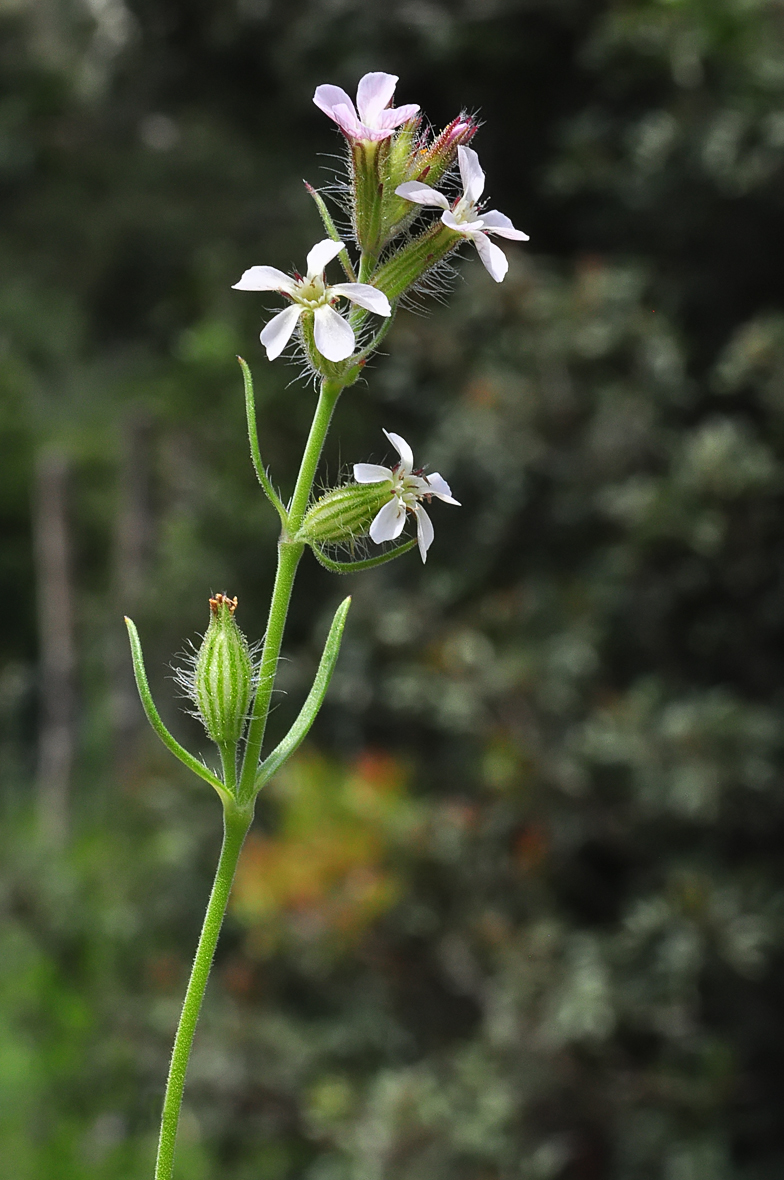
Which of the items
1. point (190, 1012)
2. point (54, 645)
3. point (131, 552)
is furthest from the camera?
point (54, 645)

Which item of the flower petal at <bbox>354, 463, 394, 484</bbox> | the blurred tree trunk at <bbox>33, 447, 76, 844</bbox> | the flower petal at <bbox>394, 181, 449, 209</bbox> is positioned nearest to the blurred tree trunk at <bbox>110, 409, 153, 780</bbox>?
the blurred tree trunk at <bbox>33, 447, 76, 844</bbox>

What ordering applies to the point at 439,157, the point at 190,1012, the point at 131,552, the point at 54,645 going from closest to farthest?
the point at 190,1012 → the point at 439,157 → the point at 131,552 → the point at 54,645

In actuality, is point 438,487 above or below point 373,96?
below

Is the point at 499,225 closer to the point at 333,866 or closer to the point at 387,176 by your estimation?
the point at 387,176

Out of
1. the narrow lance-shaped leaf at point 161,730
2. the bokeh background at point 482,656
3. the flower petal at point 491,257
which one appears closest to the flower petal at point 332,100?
the flower petal at point 491,257

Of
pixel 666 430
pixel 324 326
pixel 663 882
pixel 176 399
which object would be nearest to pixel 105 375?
pixel 176 399

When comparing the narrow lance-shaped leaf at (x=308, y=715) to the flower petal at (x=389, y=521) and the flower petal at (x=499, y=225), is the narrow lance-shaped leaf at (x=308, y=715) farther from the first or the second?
the flower petal at (x=499, y=225)

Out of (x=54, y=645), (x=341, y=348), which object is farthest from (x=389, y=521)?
(x=54, y=645)
